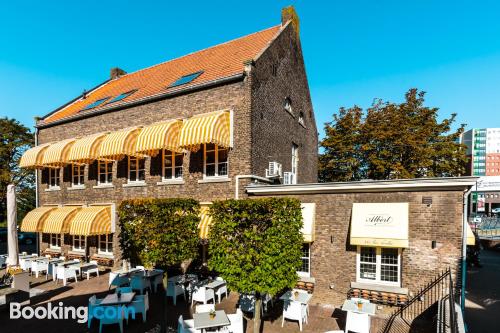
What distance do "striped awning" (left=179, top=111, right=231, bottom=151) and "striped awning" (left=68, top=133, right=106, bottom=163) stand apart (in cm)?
715

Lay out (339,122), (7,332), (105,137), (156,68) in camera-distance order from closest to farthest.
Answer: (7,332) < (105,137) < (156,68) < (339,122)

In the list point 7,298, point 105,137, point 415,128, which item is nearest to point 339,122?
point 415,128

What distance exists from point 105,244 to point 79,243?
282 cm

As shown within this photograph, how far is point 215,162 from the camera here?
15.0 meters

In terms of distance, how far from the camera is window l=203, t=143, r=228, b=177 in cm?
1492

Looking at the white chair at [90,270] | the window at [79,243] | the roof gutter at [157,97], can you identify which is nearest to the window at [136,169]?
the roof gutter at [157,97]

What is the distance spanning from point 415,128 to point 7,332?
3139cm

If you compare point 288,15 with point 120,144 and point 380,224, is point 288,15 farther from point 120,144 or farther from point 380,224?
point 380,224

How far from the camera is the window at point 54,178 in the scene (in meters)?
22.2

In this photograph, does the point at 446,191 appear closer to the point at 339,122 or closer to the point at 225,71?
the point at 225,71

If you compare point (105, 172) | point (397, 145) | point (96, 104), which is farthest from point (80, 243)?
point (397, 145)

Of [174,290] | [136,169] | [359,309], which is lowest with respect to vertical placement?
[174,290]

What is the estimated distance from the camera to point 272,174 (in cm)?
1527

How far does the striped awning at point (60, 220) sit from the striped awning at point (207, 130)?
10.9 metres
